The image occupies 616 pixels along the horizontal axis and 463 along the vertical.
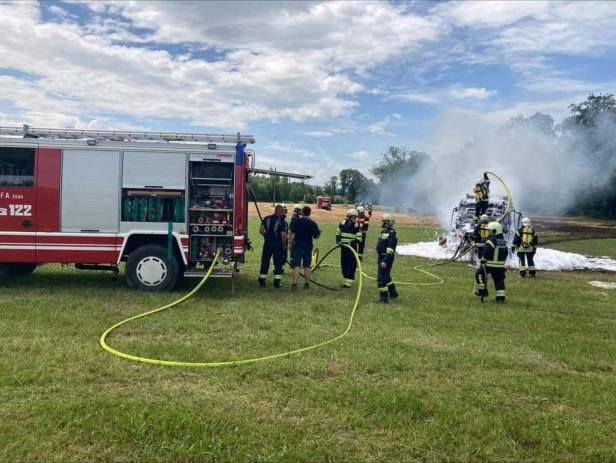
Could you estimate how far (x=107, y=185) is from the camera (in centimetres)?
850

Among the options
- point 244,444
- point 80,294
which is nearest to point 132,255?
point 80,294

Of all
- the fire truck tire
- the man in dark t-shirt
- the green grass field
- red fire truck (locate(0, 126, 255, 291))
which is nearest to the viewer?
the green grass field

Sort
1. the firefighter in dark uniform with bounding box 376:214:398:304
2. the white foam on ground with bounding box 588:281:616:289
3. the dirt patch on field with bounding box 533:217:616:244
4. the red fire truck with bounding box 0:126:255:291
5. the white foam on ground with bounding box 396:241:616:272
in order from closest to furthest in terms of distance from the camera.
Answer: the red fire truck with bounding box 0:126:255:291 → the firefighter in dark uniform with bounding box 376:214:398:304 → the white foam on ground with bounding box 588:281:616:289 → the white foam on ground with bounding box 396:241:616:272 → the dirt patch on field with bounding box 533:217:616:244

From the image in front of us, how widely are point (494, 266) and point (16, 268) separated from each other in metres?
9.88

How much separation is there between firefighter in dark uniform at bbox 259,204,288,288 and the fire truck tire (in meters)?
4.81

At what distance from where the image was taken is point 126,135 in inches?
348

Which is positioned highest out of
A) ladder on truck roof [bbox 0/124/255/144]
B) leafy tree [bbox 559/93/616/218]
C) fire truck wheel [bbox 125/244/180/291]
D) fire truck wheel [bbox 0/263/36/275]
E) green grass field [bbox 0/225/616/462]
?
leafy tree [bbox 559/93/616/218]

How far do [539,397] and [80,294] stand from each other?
7.32 metres

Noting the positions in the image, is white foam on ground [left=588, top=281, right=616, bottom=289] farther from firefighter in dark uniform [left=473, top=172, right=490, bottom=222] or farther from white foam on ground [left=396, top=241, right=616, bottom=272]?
firefighter in dark uniform [left=473, top=172, right=490, bottom=222]

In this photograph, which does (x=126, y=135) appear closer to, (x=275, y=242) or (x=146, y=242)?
(x=146, y=242)

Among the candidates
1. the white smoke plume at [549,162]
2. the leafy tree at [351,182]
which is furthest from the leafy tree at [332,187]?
the white smoke plume at [549,162]

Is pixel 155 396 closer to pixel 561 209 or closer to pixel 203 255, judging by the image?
pixel 203 255

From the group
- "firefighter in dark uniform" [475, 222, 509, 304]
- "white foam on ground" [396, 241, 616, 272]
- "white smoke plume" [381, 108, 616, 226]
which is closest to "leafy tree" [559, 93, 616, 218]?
"white smoke plume" [381, 108, 616, 226]

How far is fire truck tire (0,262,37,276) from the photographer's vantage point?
9.76m
